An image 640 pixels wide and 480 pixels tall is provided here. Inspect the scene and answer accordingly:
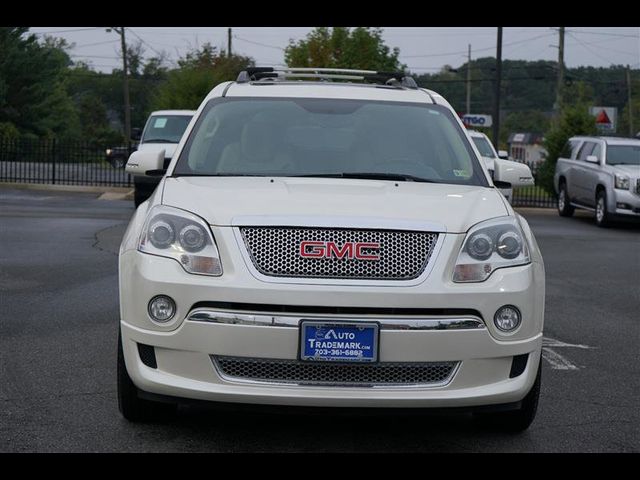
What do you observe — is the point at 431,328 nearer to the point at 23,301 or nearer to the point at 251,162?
the point at 251,162

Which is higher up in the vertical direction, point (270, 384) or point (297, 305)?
point (297, 305)

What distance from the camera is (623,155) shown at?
23.0 meters

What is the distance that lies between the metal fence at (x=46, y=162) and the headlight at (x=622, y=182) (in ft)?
46.5

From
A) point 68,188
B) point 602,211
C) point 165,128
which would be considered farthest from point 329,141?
point 68,188

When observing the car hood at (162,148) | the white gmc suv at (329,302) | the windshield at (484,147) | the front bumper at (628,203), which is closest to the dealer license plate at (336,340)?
the white gmc suv at (329,302)

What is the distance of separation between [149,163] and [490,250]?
2.50 m

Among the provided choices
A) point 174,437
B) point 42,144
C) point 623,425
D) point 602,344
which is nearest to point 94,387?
point 174,437

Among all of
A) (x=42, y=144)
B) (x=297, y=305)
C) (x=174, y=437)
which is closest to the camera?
(x=297, y=305)

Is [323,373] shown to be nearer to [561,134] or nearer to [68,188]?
[561,134]

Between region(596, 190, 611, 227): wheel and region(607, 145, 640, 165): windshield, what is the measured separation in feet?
2.65

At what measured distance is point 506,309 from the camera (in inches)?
207

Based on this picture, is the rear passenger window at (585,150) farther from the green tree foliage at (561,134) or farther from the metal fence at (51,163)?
the metal fence at (51,163)

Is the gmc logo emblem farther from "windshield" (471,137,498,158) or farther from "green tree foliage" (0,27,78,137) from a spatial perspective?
"green tree foliage" (0,27,78,137)

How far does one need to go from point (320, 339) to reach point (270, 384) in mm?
304
